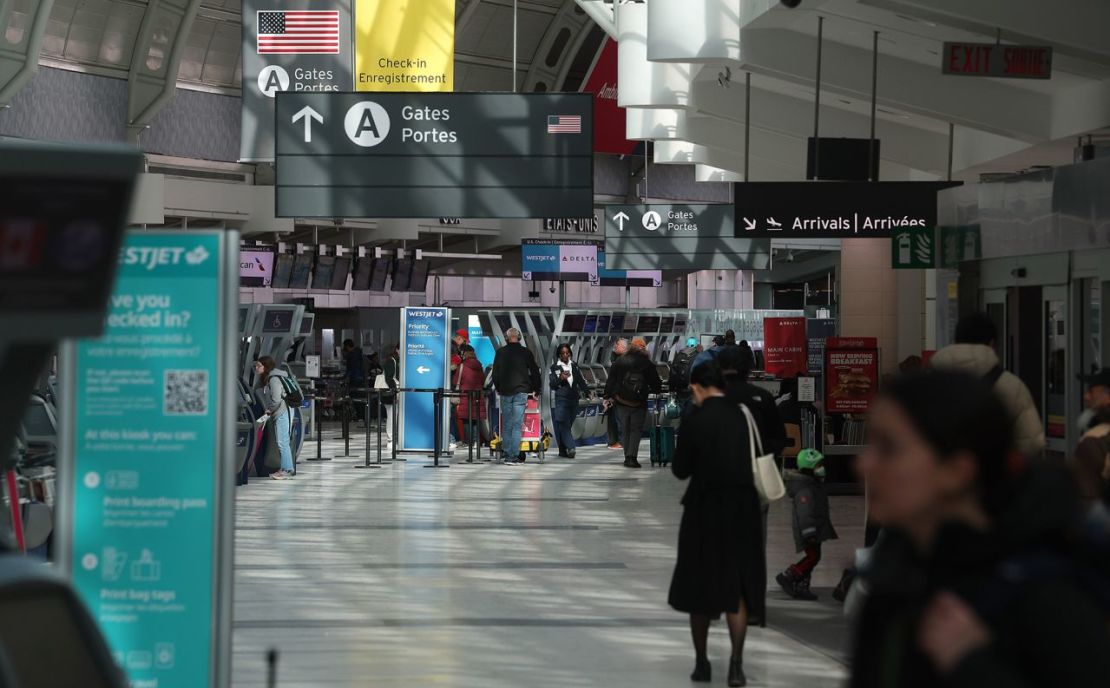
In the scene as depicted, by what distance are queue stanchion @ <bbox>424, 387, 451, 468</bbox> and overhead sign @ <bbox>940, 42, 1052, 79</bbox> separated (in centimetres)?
1161

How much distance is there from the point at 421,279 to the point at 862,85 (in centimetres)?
2630

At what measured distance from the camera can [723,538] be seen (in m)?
7.20

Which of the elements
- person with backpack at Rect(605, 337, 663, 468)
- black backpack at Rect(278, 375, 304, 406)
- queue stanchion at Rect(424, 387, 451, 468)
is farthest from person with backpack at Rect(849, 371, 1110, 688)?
queue stanchion at Rect(424, 387, 451, 468)

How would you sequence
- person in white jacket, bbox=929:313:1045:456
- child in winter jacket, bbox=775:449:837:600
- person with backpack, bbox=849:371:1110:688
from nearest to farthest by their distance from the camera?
1. person with backpack, bbox=849:371:1110:688
2. person in white jacket, bbox=929:313:1045:456
3. child in winter jacket, bbox=775:449:837:600

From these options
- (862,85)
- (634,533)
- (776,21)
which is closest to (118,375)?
(776,21)

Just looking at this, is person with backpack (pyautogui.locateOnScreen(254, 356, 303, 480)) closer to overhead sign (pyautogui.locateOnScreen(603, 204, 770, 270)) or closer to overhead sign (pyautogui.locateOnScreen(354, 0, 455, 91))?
overhead sign (pyautogui.locateOnScreen(354, 0, 455, 91))

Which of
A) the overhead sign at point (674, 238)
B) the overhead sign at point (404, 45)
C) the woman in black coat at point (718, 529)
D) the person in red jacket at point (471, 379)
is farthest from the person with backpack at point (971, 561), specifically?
the overhead sign at point (674, 238)

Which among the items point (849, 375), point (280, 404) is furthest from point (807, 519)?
point (280, 404)

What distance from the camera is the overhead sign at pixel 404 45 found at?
50.9 ft

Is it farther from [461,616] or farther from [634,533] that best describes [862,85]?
[461,616]

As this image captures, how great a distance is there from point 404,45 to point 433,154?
307 cm

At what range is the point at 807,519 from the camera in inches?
381

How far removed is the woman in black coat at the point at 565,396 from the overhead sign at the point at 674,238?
2.16 meters

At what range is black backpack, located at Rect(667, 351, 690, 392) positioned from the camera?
22.6 meters
